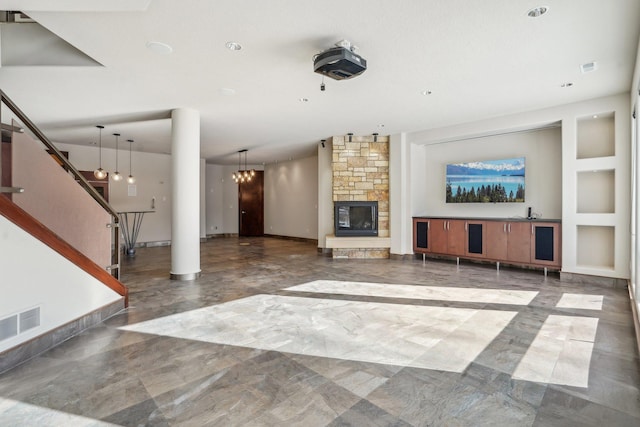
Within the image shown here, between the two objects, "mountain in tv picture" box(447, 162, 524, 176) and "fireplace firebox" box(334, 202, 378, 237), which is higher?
"mountain in tv picture" box(447, 162, 524, 176)

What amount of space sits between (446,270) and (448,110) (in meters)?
3.05

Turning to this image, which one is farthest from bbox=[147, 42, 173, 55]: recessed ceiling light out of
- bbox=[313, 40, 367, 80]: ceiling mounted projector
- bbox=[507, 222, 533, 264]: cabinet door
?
bbox=[507, 222, 533, 264]: cabinet door

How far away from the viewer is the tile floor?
6.40 ft

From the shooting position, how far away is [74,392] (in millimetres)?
2174

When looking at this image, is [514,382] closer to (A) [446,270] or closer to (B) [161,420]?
(B) [161,420]

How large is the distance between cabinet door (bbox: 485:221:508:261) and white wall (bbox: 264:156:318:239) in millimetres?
5867

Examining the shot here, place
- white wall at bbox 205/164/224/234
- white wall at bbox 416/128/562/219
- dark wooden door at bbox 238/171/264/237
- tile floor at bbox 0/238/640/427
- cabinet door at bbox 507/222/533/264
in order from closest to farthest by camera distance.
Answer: tile floor at bbox 0/238/640/427 → cabinet door at bbox 507/222/533/264 → white wall at bbox 416/128/562/219 → white wall at bbox 205/164/224/234 → dark wooden door at bbox 238/171/264/237

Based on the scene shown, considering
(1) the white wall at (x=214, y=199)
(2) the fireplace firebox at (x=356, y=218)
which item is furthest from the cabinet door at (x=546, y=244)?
(1) the white wall at (x=214, y=199)

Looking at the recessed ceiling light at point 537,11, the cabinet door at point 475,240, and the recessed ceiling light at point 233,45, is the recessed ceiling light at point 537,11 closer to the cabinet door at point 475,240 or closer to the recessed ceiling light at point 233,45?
the recessed ceiling light at point 233,45

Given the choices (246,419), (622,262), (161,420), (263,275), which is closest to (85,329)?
(161,420)

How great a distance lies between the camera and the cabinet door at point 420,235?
7695mm

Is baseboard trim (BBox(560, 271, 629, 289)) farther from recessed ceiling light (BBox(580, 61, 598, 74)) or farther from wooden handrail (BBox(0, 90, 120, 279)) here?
wooden handrail (BBox(0, 90, 120, 279))

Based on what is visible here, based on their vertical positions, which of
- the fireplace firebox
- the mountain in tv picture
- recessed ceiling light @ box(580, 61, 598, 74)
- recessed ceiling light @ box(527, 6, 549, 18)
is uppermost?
recessed ceiling light @ box(527, 6, 549, 18)

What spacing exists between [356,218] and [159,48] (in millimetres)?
5782
